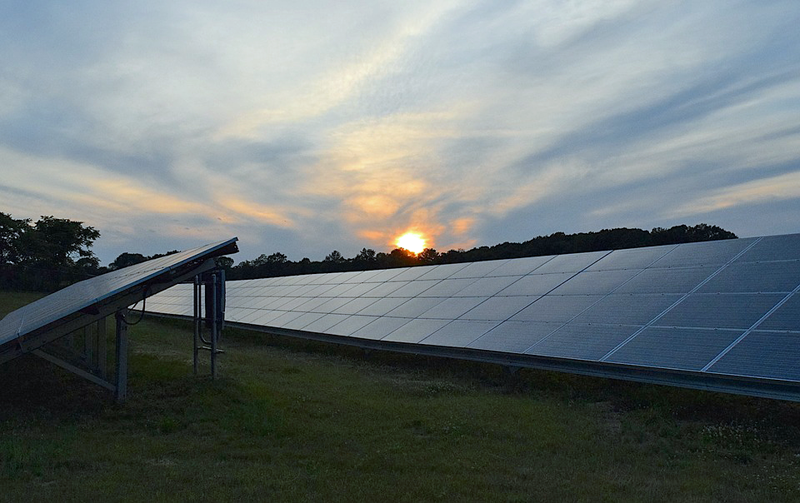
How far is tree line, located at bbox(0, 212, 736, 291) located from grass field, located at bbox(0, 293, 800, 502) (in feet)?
104

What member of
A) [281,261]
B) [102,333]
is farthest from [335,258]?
[102,333]

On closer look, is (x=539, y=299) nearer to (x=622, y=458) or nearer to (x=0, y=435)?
(x=622, y=458)

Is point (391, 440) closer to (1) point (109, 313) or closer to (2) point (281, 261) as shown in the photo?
(1) point (109, 313)

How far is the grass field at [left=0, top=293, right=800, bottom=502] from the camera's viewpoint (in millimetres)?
6383

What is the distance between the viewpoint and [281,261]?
75.2 meters

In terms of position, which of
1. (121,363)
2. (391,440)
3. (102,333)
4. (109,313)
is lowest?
(391,440)

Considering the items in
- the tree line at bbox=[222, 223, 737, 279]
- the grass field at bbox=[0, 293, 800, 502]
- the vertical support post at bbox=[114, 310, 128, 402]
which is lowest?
the grass field at bbox=[0, 293, 800, 502]

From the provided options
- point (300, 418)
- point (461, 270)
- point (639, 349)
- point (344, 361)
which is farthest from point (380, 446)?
point (461, 270)

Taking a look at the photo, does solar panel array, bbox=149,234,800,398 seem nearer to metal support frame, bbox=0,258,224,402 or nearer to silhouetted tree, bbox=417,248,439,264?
metal support frame, bbox=0,258,224,402

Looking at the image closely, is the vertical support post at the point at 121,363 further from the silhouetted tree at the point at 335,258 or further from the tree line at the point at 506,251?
the silhouetted tree at the point at 335,258

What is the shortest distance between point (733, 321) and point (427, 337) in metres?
7.20

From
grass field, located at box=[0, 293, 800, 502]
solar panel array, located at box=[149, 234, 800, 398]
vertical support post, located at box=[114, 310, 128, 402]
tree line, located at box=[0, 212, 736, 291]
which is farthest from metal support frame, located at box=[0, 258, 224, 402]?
tree line, located at box=[0, 212, 736, 291]

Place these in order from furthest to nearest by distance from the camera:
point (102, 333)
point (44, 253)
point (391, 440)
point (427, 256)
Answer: point (427, 256), point (44, 253), point (102, 333), point (391, 440)

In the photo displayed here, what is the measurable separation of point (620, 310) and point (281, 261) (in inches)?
2593
